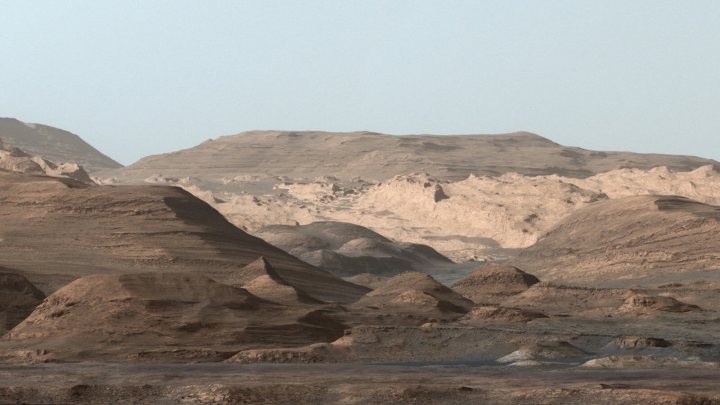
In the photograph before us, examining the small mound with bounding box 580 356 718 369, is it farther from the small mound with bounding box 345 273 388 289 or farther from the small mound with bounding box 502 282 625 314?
the small mound with bounding box 345 273 388 289

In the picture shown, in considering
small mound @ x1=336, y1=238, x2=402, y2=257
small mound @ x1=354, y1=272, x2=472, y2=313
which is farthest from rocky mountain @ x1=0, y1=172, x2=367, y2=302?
small mound @ x1=336, y1=238, x2=402, y2=257

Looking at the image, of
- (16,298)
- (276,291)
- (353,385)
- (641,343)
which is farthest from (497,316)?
(353,385)

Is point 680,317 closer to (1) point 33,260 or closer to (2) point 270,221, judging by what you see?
(1) point 33,260

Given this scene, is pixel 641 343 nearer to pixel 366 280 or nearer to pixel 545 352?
pixel 545 352

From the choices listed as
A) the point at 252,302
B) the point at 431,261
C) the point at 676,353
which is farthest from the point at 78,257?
the point at 431,261

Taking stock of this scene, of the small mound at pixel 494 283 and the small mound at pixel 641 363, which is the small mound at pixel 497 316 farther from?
the small mound at pixel 494 283

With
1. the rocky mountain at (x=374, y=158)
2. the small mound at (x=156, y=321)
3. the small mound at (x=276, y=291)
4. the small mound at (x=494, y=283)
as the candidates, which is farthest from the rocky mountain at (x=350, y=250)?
the small mound at (x=156, y=321)

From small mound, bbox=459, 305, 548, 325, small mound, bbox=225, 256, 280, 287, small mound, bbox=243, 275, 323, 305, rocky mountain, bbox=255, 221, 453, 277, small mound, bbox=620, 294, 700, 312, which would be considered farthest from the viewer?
rocky mountain, bbox=255, 221, 453, 277
